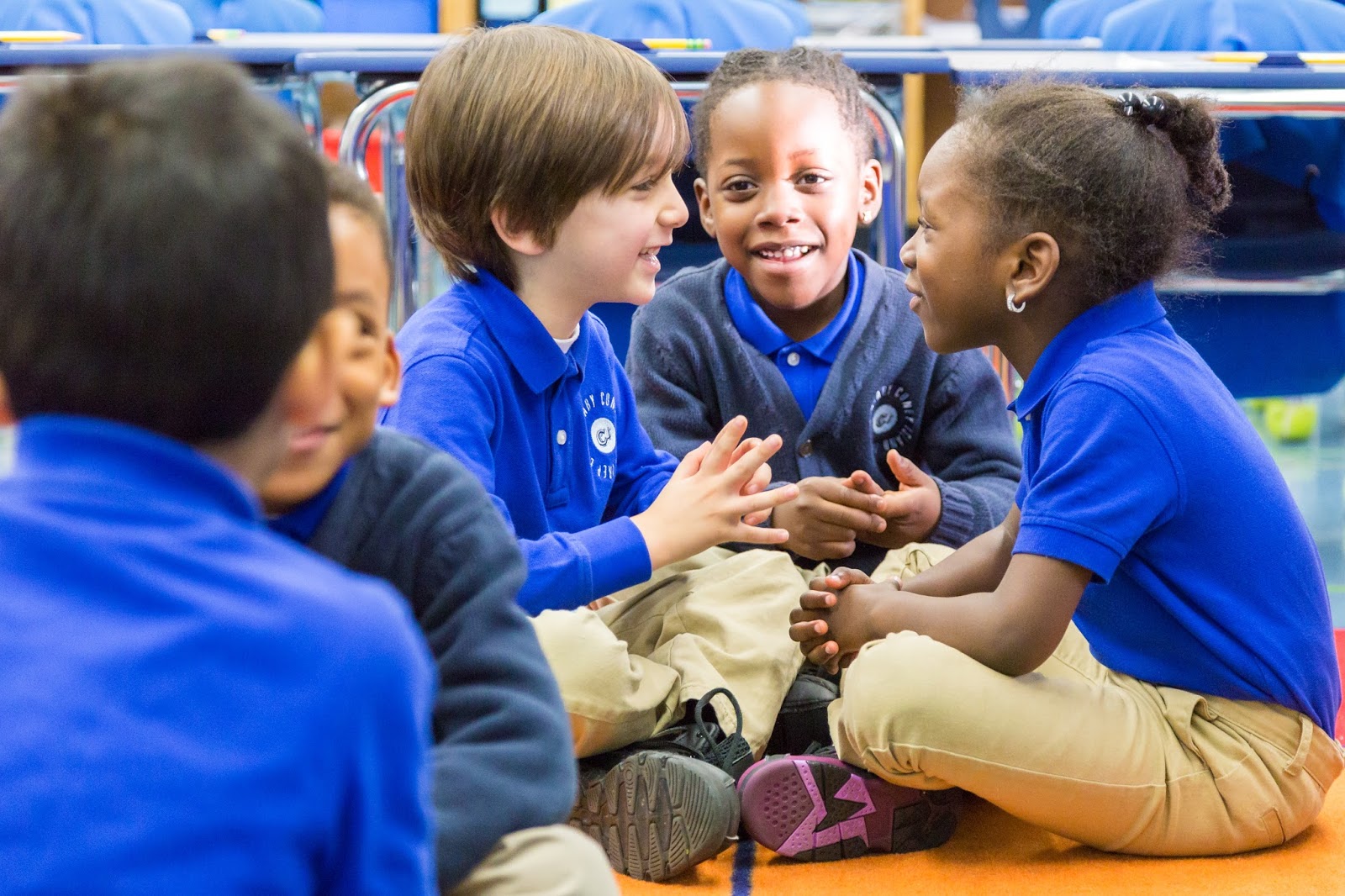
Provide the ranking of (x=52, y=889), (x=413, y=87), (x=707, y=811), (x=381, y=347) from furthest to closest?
(x=413, y=87), (x=707, y=811), (x=381, y=347), (x=52, y=889)

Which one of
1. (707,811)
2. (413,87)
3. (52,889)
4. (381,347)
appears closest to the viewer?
(52,889)

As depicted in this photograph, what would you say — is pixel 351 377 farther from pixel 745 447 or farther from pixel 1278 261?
pixel 1278 261

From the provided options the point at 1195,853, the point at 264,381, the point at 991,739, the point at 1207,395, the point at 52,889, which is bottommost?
the point at 1195,853

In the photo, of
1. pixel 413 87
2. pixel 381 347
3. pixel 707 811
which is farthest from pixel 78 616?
pixel 413 87

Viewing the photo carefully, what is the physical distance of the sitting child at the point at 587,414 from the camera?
4.11 ft

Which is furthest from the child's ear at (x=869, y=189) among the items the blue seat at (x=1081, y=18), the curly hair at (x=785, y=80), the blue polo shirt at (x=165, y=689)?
the blue seat at (x=1081, y=18)

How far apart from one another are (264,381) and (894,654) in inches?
28.6

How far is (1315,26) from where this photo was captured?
3104mm

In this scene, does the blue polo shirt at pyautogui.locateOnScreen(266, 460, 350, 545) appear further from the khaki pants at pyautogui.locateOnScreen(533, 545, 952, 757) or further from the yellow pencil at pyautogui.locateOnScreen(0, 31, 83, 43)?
the yellow pencil at pyautogui.locateOnScreen(0, 31, 83, 43)

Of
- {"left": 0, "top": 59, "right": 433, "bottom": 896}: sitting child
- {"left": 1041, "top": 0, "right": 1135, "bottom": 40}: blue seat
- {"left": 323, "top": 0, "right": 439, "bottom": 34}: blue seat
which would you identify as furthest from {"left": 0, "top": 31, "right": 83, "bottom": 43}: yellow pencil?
{"left": 1041, "top": 0, "right": 1135, "bottom": 40}: blue seat

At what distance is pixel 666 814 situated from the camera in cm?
114

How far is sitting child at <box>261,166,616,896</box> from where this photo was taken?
→ 29.0 inches

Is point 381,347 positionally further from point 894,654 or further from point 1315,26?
point 1315,26

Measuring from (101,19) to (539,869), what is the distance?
2.82 meters
